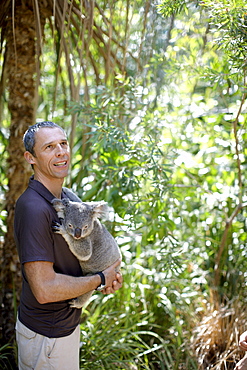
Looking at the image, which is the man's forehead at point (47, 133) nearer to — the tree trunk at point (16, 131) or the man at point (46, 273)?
the man at point (46, 273)

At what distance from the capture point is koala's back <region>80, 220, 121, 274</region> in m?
2.09

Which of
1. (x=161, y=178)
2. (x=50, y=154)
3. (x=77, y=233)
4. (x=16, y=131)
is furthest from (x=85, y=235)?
(x=16, y=131)

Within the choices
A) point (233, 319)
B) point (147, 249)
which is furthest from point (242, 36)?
point (147, 249)

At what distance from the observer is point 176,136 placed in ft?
12.6

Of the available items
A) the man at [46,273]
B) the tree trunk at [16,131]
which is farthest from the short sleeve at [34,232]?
the tree trunk at [16,131]

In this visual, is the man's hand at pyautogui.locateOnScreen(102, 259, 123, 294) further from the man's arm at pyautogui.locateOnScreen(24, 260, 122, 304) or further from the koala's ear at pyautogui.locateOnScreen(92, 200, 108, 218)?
the koala's ear at pyautogui.locateOnScreen(92, 200, 108, 218)

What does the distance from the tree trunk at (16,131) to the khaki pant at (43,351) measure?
3.31ft

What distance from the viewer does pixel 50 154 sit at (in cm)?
195

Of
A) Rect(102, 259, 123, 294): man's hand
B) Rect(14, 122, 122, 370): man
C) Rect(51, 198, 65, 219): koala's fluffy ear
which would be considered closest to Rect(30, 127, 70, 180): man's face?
Rect(14, 122, 122, 370): man

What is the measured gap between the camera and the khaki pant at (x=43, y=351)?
6.20 ft

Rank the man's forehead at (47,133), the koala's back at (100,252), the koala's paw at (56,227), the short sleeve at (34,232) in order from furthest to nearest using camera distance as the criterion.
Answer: the koala's back at (100,252) < the man's forehead at (47,133) < the koala's paw at (56,227) < the short sleeve at (34,232)

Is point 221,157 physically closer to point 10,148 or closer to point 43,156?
point 10,148

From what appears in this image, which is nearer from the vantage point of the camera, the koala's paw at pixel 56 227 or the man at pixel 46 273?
the man at pixel 46 273

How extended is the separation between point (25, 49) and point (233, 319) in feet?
8.76
